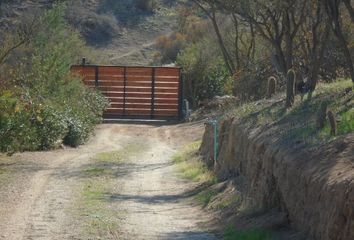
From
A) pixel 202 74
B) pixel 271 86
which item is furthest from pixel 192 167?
pixel 202 74

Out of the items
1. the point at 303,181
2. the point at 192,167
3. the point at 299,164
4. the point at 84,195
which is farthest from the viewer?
the point at 192,167

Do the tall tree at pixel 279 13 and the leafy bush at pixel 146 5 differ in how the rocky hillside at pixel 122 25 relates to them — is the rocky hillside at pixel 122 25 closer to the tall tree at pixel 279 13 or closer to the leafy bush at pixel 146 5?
the leafy bush at pixel 146 5

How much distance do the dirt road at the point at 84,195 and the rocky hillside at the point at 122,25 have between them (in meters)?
41.2

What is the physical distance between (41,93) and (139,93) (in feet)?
A: 55.3

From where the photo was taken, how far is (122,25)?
7762cm

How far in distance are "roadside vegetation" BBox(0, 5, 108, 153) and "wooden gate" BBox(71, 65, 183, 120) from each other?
6846mm

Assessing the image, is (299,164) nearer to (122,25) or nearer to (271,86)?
(271,86)

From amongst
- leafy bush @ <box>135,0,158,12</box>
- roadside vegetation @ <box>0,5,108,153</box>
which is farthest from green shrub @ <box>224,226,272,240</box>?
leafy bush @ <box>135,0,158,12</box>

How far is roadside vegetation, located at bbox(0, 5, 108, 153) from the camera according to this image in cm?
2645

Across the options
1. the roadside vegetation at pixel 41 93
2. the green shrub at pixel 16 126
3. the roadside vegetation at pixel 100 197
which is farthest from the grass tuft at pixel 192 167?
the green shrub at pixel 16 126

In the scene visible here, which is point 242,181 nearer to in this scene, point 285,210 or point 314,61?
point 285,210

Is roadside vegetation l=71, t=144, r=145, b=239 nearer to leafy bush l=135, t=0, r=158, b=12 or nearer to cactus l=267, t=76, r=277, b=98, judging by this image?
cactus l=267, t=76, r=277, b=98

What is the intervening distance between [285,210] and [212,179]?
7.66 meters

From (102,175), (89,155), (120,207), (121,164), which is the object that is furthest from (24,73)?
(120,207)
